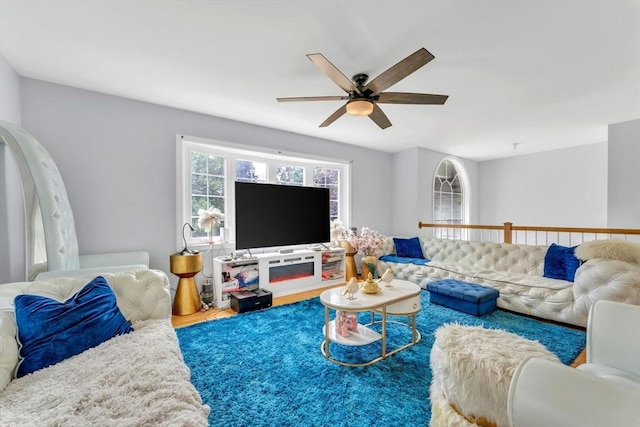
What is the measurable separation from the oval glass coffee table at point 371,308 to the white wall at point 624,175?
3441 mm

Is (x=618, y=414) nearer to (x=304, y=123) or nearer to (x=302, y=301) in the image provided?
(x=302, y=301)

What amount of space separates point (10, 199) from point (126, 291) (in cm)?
142

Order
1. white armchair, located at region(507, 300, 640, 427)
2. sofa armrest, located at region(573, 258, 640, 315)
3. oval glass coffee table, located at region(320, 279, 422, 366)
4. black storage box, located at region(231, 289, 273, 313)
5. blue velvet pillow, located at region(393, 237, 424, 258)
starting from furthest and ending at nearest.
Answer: blue velvet pillow, located at region(393, 237, 424, 258)
black storage box, located at region(231, 289, 273, 313)
sofa armrest, located at region(573, 258, 640, 315)
oval glass coffee table, located at region(320, 279, 422, 366)
white armchair, located at region(507, 300, 640, 427)

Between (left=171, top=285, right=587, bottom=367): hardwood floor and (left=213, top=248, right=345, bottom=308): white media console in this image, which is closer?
(left=171, top=285, right=587, bottom=367): hardwood floor

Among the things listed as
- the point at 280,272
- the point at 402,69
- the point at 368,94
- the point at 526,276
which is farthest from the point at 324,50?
the point at 526,276

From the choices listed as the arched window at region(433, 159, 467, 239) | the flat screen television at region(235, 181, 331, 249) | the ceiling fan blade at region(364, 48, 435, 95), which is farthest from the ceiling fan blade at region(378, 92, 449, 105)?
the arched window at region(433, 159, 467, 239)

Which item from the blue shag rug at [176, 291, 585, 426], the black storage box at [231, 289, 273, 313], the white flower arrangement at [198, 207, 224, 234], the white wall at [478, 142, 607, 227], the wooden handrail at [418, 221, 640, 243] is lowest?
the blue shag rug at [176, 291, 585, 426]

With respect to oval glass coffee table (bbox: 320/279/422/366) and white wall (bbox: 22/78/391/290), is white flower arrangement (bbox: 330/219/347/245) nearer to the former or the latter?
oval glass coffee table (bbox: 320/279/422/366)

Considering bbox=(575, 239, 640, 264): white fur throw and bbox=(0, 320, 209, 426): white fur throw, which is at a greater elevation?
bbox=(575, 239, 640, 264): white fur throw

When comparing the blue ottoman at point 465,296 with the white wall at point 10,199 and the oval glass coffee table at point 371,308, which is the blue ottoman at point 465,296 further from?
the white wall at point 10,199

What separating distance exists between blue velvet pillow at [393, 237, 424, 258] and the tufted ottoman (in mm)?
3300

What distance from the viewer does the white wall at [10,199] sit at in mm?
2023

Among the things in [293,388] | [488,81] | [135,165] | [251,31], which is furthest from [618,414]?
[135,165]

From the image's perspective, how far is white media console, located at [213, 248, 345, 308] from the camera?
Answer: 3.25m
